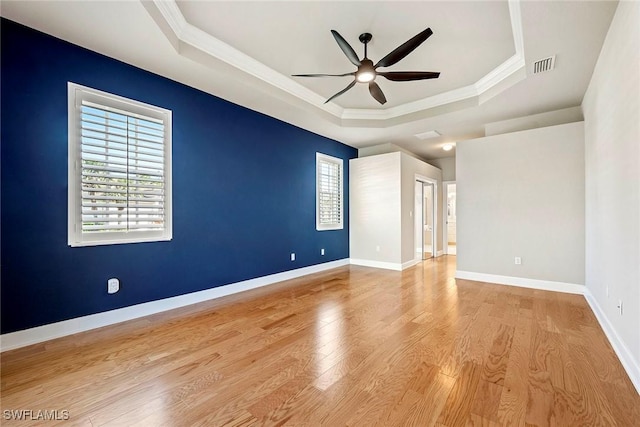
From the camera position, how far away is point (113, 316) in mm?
2852

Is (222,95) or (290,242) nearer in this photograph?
(222,95)

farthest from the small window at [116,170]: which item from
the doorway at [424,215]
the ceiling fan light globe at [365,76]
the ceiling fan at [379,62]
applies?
the doorway at [424,215]

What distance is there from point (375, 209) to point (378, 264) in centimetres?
121

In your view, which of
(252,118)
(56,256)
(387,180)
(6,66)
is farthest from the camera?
(387,180)

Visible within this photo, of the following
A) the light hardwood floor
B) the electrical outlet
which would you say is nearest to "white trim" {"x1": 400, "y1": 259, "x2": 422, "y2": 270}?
the light hardwood floor

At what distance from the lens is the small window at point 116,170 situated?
264 centimetres

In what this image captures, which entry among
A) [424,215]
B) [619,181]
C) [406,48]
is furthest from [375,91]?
[424,215]

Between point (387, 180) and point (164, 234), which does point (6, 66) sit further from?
point (387, 180)

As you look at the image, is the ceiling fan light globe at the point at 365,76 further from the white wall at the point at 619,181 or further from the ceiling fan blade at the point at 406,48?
the white wall at the point at 619,181

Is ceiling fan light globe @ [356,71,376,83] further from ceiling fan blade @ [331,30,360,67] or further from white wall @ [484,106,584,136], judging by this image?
white wall @ [484,106,584,136]

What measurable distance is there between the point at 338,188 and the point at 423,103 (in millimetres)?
2472

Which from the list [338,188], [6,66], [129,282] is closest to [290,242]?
[338,188]

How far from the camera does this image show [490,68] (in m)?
3.47

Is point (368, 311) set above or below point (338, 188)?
below
